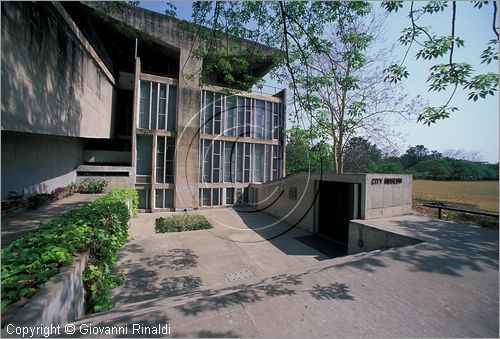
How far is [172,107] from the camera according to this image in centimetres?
1591

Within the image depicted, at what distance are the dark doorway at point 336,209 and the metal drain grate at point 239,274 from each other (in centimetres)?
506

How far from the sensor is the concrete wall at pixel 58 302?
2.00 metres

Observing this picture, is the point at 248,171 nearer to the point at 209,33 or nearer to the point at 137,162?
the point at 137,162

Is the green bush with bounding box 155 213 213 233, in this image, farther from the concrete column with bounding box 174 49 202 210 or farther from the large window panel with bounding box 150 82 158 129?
the large window panel with bounding box 150 82 158 129

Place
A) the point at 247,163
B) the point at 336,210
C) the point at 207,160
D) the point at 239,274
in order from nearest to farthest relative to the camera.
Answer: the point at 239,274
the point at 336,210
the point at 207,160
the point at 247,163

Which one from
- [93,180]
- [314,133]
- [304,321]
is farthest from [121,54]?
[304,321]

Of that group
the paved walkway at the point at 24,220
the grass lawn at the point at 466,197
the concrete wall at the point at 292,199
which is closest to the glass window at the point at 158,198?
the concrete wall at the point at 292,199

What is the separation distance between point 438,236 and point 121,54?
2193 cm

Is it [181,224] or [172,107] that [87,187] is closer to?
[181,224]

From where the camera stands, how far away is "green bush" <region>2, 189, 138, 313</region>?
7.93 ft

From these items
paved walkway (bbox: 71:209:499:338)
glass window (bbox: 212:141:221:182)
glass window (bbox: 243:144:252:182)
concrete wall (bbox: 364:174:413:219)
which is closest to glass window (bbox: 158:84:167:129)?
glass window (bbox: 212:141:221:182)

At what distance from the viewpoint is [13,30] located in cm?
402

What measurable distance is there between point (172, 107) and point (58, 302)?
1512 centimetres

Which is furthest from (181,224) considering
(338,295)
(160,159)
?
(338,295)
